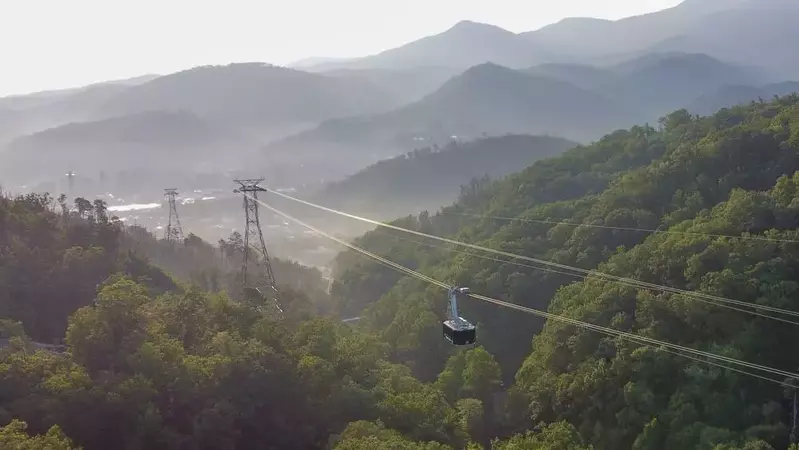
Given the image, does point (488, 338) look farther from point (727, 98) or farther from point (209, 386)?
point (727, 98)

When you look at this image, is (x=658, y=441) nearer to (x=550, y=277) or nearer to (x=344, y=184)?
(x=550, y=277)

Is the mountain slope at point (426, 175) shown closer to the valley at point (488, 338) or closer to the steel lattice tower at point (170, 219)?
the steel lattice tower at point (170, 219)

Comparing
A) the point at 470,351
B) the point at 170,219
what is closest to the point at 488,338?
the point at 470,351

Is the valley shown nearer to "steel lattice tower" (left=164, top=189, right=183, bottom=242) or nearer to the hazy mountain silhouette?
"steel lattice tower" (left=164, top=189, right=183, bottom=242)

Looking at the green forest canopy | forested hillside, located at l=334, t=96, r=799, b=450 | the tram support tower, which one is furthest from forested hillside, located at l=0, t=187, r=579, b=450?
the tram support tower

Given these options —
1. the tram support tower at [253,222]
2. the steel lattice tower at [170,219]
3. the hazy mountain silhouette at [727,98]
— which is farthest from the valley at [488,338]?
the hazy mountain silhouette at [727,98]

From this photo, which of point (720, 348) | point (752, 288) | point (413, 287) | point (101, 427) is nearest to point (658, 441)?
point (720, 348)
